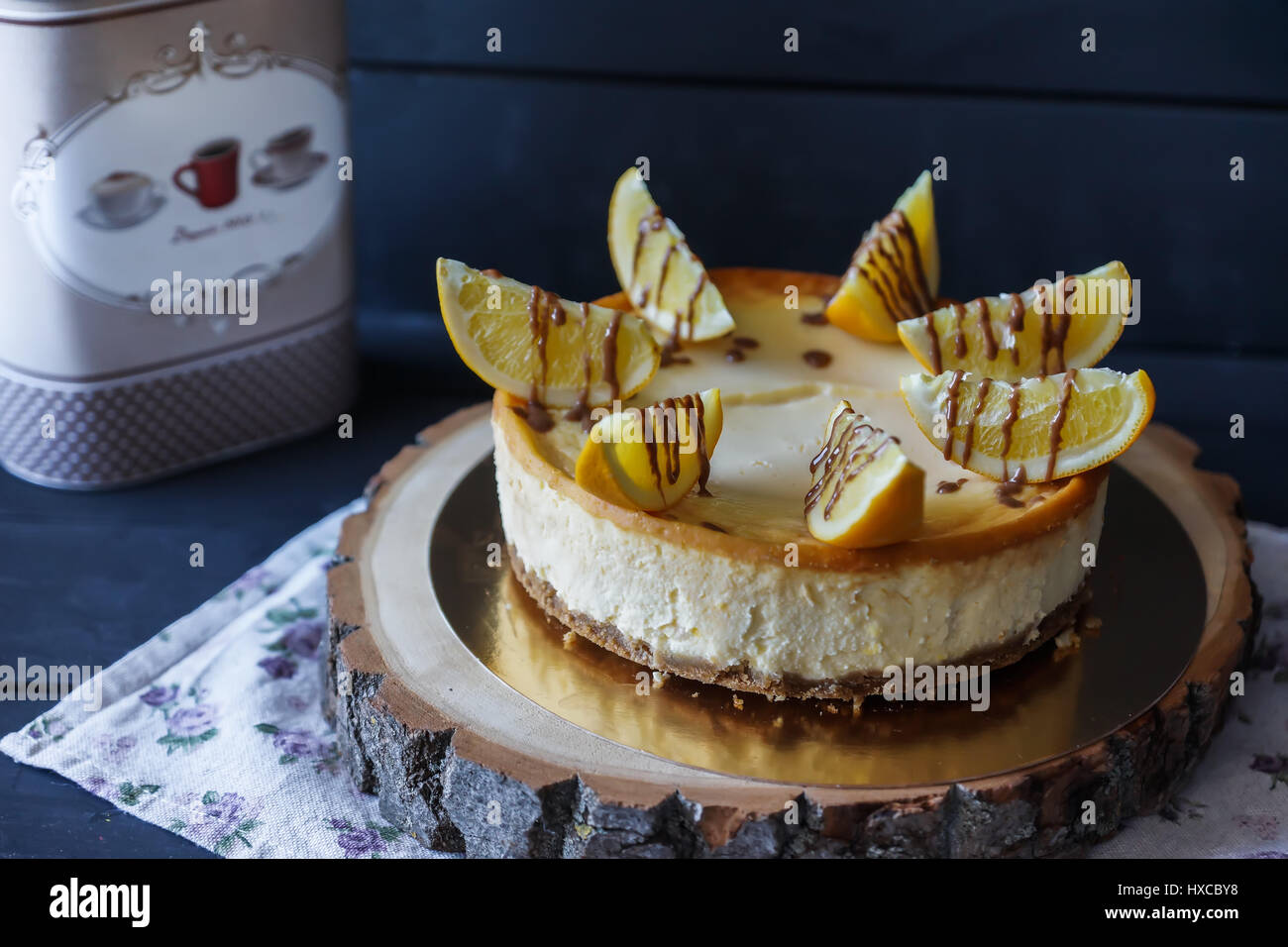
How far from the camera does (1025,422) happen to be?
2.64m

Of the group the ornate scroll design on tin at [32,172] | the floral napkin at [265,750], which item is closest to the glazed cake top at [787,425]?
the floral napkin at [265,750]

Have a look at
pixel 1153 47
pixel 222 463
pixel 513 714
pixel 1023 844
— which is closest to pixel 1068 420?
pixel 1023 844

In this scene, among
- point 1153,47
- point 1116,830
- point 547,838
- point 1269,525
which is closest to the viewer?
point 547,838

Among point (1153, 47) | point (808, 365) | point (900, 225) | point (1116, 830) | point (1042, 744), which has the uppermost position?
point (1153, 47)

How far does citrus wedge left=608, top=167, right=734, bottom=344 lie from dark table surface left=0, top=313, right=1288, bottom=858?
99 cm

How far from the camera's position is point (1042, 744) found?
2471 mm

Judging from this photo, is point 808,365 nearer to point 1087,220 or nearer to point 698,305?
point 698,305

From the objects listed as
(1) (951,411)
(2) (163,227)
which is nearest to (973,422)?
(1) (951,411)

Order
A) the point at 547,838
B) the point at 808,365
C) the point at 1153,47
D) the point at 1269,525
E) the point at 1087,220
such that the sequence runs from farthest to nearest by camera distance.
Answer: the point at 1087,220 → the point at 1153,47 → the point at 1269,525 → the point at 808,365 → the point at 547,838

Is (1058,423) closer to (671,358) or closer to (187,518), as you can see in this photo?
(671,358)

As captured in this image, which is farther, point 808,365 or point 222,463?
point 222,463

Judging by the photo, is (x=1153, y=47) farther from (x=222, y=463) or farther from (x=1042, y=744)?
(x=222, y=463)

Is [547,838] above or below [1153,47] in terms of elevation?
below

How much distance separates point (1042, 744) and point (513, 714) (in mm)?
916
